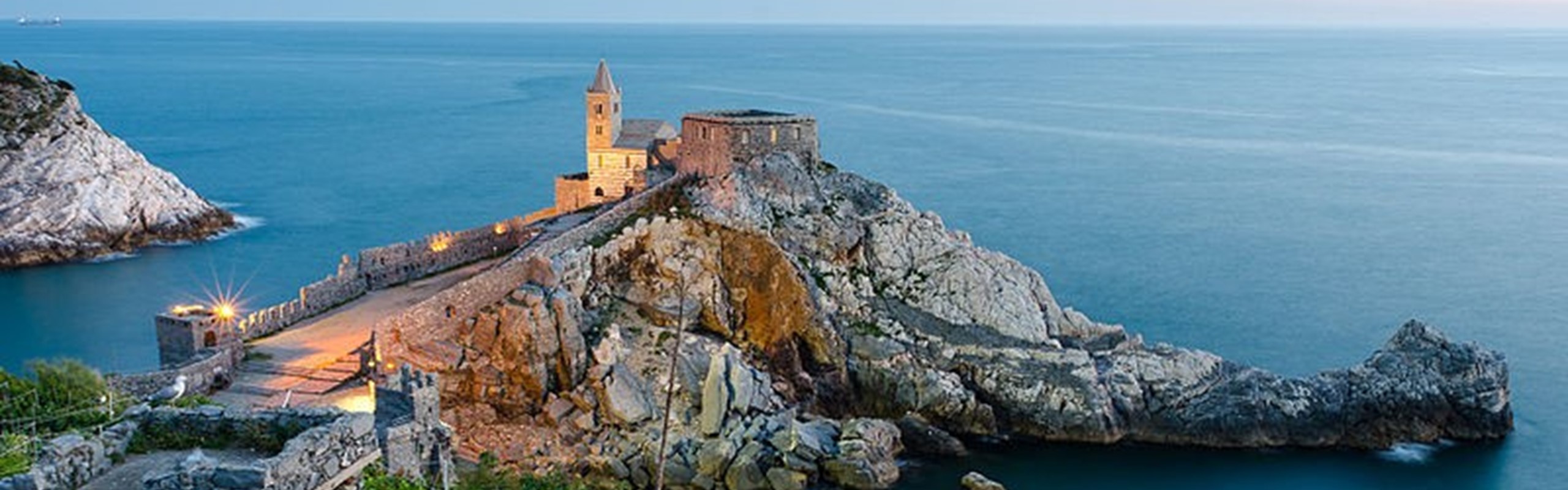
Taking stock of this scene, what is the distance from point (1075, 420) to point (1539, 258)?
1345 inches

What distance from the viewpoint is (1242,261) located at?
57.9 meters

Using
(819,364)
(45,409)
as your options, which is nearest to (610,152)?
(819,364)

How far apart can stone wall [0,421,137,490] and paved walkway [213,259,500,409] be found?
16881 mm

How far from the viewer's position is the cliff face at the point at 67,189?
5388cm

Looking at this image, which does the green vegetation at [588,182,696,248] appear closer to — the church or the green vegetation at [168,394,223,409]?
the church

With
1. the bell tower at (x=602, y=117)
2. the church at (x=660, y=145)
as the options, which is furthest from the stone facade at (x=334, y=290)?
the bell tower at (x=602, y=117)

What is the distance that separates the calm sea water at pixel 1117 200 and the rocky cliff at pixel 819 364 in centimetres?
114

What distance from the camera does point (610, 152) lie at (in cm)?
4544

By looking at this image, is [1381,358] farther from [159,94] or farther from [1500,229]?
[159,94]

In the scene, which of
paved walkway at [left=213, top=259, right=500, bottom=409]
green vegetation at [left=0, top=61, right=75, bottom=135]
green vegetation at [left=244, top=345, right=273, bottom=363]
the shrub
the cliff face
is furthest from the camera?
green vegetation at [left=0, top=61, right=75, bottom=135]

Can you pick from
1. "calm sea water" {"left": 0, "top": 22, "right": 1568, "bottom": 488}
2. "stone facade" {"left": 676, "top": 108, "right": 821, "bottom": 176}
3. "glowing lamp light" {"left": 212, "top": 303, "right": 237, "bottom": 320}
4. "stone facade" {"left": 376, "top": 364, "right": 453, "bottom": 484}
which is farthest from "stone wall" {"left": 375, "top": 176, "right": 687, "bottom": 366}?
"stone facade" {"left": 376, "top": 364, "right": 453, "bottom": 484}

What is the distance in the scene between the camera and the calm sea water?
42.2m

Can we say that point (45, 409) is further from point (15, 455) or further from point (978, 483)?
point (978, 483)

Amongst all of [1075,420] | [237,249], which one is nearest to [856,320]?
[1075,420]
